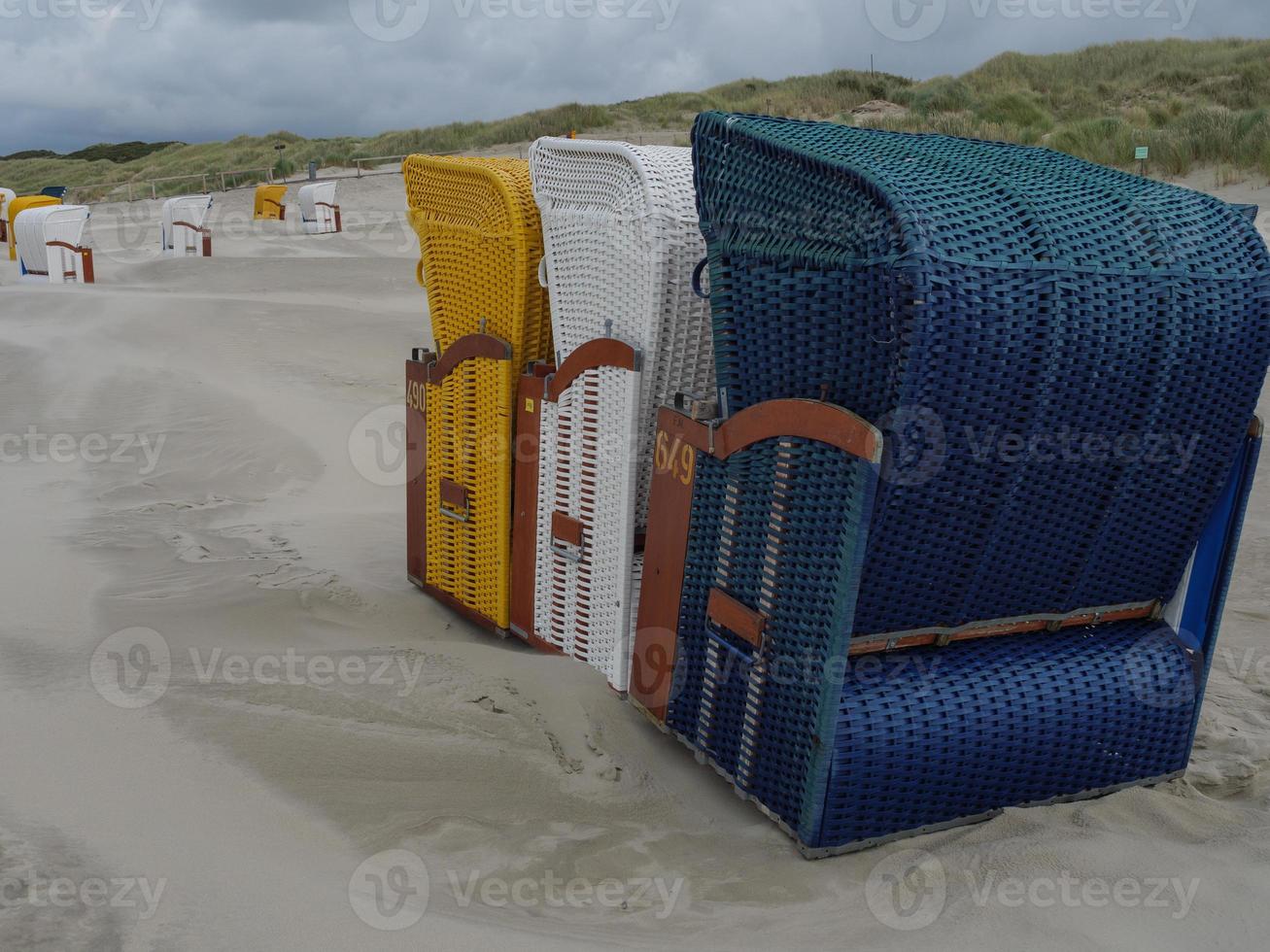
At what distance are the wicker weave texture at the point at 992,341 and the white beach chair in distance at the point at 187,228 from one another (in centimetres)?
2012

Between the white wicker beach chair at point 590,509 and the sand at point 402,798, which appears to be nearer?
the sand at point 402,798

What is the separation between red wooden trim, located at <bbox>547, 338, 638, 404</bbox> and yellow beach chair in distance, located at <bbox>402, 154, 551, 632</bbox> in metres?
0.36

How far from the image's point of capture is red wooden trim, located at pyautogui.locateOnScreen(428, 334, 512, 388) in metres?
5.11

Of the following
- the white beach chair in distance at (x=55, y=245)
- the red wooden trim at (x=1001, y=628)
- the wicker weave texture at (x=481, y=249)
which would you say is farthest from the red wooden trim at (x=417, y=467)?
the white beach chair in distance at (x=55, y=245)

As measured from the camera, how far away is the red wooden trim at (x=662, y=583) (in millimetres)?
4133

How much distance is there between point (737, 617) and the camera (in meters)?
3.79

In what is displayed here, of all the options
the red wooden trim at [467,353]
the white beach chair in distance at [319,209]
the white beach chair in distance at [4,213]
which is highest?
the red wooden trim at [467,353]

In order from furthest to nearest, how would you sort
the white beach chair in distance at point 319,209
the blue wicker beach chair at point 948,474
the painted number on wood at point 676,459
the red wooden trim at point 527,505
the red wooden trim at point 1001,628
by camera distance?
the white beach chair in distance at point 319,209, the red wooden trim at point 527,505, the painted number on wood at point 676,459, the red wooden trim at point 1001,628, the blue wicker beach chair at point 948,474

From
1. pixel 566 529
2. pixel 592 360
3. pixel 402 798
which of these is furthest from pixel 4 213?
pixel 402 798

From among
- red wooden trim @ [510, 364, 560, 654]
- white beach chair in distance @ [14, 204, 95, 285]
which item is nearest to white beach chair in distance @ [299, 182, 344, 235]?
white beach chair in distance @ [14, 204, 95, 285]

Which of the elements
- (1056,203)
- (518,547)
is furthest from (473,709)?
(1056,203)

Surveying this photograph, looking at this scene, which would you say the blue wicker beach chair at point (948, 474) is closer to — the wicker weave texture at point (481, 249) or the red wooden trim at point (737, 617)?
the red wooden trim at point (737, 617)

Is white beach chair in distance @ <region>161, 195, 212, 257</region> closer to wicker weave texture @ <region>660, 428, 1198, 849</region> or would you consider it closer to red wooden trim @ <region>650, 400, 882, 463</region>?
red wooden trim @ <region>650, 400, 882, 463</region>

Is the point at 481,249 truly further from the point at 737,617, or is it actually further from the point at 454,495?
the point at 737,617
